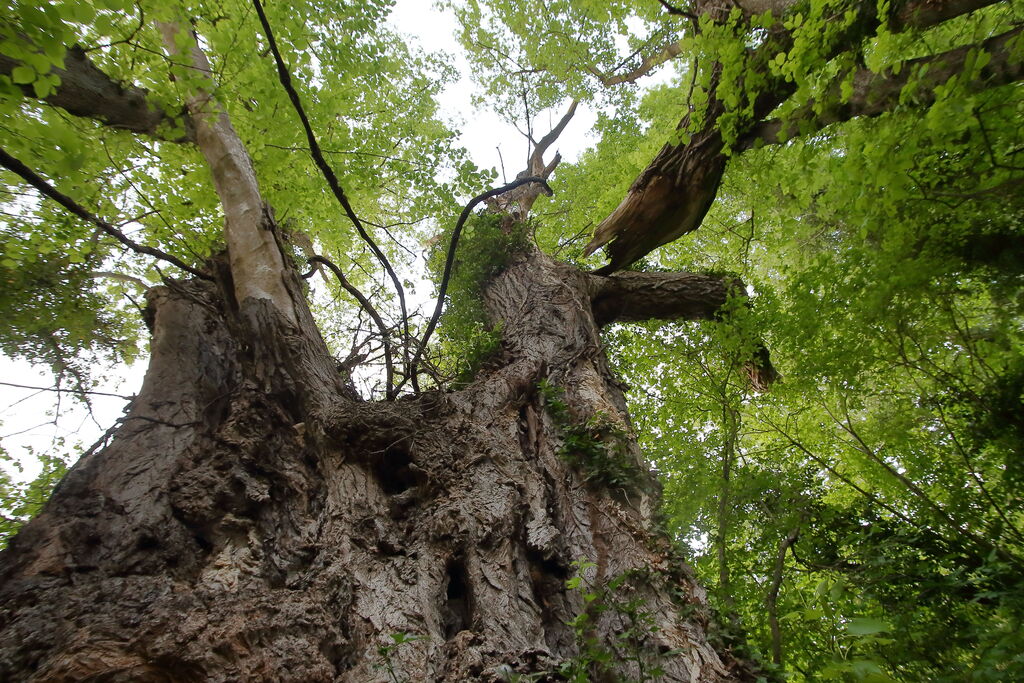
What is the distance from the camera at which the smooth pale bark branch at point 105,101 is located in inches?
144

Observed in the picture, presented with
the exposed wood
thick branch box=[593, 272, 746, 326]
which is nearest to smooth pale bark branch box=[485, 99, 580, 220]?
the exposed wood

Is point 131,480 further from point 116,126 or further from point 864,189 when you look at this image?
point 864,189

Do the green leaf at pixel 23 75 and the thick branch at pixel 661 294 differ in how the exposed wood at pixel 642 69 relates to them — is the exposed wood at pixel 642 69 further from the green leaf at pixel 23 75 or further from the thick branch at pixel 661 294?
the green leaf at pixel 23 75

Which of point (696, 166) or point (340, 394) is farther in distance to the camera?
point (696, 166)

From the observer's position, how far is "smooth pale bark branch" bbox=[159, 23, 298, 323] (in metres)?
3.90

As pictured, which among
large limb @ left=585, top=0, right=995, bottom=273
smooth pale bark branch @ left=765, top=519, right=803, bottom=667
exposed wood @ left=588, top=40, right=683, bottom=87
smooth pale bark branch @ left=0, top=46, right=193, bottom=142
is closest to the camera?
smooth pale bark branch @ left=765, top=519, right=803, bottom=667

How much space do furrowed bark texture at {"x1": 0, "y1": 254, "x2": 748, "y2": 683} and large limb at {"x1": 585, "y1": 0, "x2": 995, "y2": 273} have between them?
80.4 inches

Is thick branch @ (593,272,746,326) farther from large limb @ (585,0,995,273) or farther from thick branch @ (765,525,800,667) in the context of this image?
thick branch @ (765,525,800,667)

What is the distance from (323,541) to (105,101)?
12.3 feet

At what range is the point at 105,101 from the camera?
3.83 metres

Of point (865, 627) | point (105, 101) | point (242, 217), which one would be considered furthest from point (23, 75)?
point (865, 627)

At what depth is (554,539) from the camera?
3.00 metres

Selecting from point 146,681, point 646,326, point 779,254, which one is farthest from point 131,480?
point 779,254

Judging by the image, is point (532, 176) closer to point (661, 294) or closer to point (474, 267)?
point (474, 267)
